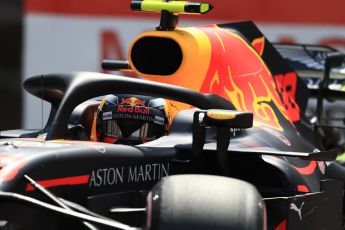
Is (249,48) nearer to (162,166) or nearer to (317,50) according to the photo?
(162,166)

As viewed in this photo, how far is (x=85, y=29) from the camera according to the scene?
1066 centimetres

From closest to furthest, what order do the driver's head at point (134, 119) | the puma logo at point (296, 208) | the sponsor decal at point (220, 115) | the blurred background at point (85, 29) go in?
the sponsor decal at point (220, 115)
the puma logo at point (296, 208)
the driver's head at point (134, 119)
the blurred background at point (85, 29)

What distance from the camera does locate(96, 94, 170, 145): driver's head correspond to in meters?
4.61

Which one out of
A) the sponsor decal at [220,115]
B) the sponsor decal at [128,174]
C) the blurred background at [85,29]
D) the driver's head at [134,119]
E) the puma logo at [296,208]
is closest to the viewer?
the sponsor decal at [128,174]

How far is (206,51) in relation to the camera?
488cm

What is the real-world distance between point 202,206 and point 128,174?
554 millimetres

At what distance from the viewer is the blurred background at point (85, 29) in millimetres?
10148

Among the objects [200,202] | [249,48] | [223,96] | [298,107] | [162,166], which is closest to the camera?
[200,202]

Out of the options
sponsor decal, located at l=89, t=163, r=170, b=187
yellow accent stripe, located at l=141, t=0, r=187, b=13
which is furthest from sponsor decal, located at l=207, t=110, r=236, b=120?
yellow accent stripe, located at l=141, t=0, r=187, b=13

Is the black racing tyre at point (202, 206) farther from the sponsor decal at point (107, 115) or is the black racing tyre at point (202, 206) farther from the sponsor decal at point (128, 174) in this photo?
the sponsor decal at point (107, 115)

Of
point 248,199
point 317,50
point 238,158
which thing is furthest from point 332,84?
point 248,199

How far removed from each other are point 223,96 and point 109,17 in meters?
5.97

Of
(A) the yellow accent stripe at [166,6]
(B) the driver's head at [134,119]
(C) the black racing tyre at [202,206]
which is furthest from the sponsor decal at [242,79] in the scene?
(C) the black racing tyre at [202,206]

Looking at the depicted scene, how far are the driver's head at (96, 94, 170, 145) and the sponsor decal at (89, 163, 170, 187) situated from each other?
0.47 m
